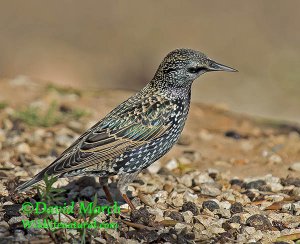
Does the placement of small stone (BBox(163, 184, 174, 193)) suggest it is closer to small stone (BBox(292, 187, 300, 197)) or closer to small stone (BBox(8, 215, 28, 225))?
small stone (BBox(292, 187, 300, 197))

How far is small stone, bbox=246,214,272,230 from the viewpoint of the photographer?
7.04 meters

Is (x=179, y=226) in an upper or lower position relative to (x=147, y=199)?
lower

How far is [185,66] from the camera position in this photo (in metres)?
7.86

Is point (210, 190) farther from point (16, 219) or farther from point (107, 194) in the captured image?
point (16, 219)

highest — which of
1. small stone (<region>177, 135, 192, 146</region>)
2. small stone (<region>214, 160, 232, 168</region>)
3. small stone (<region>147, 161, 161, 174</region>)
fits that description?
small stone (<region>177, 135, 192, 146</region>)

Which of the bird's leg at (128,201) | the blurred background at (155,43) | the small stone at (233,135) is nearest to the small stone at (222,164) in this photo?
the small stone at (233,135)

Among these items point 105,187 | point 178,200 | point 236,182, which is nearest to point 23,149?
point 105,187

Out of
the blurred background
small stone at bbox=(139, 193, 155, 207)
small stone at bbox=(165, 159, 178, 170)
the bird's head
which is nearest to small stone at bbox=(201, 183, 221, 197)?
small stone at bbox=(139, 193, 155, 207)

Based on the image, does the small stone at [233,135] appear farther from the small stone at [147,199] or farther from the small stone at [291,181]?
the small stone at [147,199]

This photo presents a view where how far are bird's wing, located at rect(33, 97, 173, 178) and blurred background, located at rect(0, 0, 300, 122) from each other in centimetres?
689

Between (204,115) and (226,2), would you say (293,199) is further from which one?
(226,2)

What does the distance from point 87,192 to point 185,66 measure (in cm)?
167

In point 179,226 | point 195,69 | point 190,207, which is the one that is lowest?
point 179,226

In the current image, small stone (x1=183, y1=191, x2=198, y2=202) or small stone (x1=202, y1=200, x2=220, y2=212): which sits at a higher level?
small stone (x1=183, y1=191, x2=198, y2=202)
